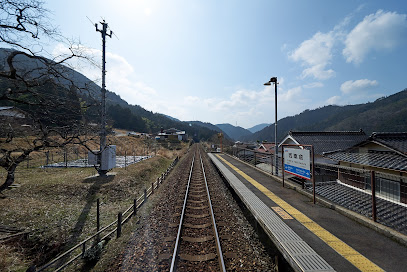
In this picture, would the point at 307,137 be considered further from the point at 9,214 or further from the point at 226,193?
the point at 9,214

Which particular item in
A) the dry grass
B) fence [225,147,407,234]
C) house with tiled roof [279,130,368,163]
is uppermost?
house with tiled roof [279,130,368,163]

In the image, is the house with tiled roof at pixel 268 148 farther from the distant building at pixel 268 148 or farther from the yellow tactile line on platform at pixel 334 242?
the yellow tactile line on platform at pixel 334 242

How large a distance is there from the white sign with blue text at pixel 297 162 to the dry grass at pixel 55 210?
8.16m

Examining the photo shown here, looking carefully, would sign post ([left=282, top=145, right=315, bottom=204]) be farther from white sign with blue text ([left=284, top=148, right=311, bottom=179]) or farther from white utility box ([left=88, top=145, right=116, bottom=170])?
white utility box ([left=88, top=145, right=116, bottom=170])

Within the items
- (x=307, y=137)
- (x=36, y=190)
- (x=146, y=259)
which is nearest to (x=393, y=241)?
(x=146, y=259)

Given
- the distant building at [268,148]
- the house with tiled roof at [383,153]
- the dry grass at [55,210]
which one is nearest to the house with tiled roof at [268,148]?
the distant building at [268,148]

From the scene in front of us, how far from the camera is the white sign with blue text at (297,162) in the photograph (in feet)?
24.5

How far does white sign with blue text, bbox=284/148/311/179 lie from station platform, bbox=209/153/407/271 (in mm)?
1146

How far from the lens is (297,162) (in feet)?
26.5

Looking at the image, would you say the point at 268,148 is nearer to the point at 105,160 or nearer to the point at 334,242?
the point at 105,160

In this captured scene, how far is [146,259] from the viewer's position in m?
4.67

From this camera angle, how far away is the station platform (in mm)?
3502

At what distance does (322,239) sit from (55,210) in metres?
10.5

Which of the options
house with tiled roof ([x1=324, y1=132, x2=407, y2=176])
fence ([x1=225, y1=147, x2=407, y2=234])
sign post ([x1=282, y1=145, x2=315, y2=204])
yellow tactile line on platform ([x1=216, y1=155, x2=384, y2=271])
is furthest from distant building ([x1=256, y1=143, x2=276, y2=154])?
yellow tactile line on platform ([x1=216, y1=155, x2=384, y2=271])
